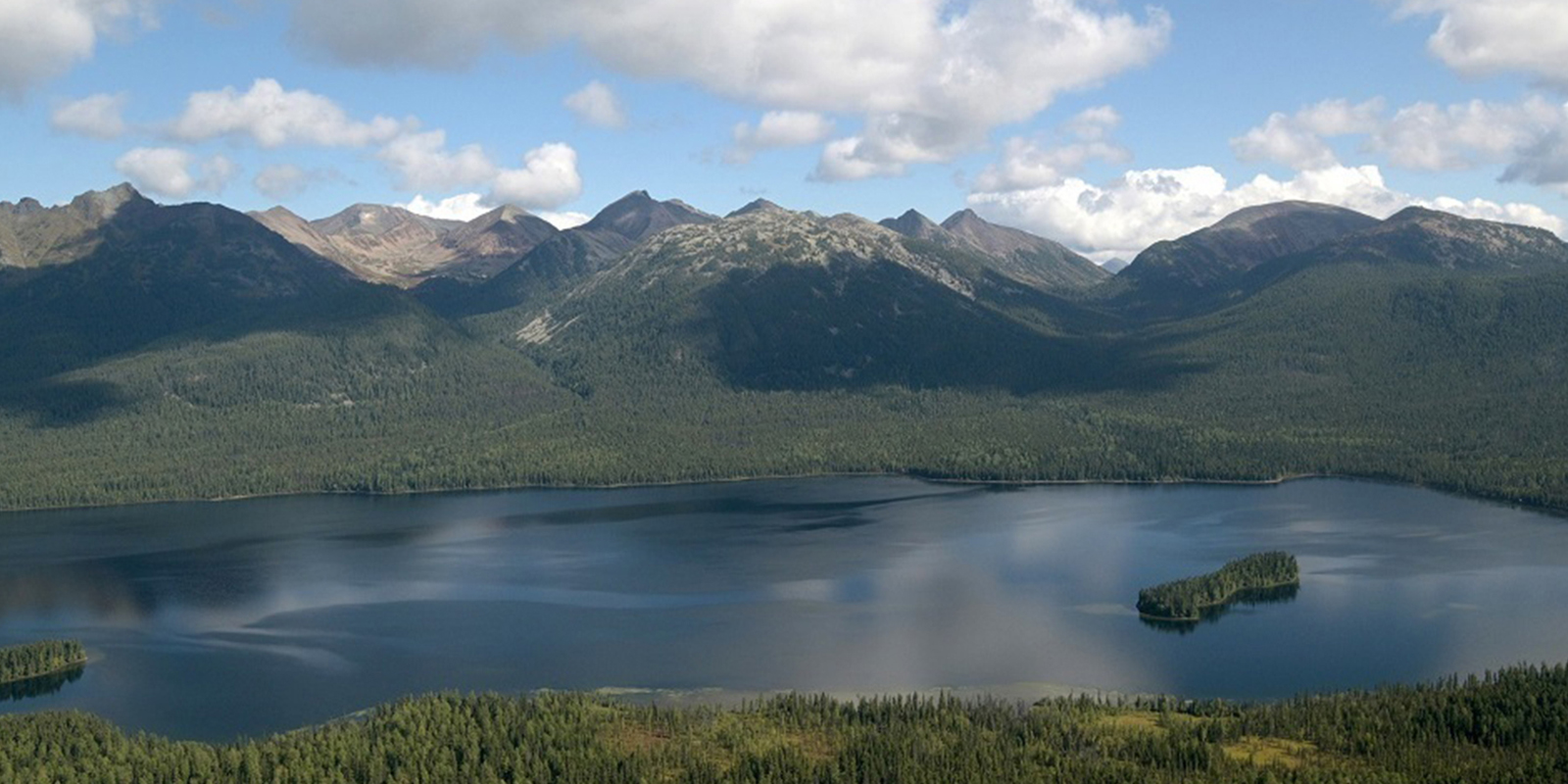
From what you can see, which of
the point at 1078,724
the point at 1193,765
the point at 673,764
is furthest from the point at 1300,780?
the point at 673,764

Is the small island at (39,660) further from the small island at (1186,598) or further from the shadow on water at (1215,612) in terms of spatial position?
the small island at (1186,598)

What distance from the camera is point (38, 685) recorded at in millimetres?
165000

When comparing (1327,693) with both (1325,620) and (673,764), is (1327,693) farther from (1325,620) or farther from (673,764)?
(673,764)

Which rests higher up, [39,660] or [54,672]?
[39,660]

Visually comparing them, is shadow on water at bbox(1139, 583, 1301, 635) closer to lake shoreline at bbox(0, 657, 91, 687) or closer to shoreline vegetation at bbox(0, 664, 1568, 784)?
shoreline vegetation at bbox(0, 664, 1568, 784)

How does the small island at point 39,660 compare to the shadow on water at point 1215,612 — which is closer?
the small island at point 39,660

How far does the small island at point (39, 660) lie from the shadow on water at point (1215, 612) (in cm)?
12702

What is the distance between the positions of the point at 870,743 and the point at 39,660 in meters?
102

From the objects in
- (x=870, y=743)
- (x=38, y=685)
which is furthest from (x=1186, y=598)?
(x=38, y=685)

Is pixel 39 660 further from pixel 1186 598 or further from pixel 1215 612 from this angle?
pixel 1215 612

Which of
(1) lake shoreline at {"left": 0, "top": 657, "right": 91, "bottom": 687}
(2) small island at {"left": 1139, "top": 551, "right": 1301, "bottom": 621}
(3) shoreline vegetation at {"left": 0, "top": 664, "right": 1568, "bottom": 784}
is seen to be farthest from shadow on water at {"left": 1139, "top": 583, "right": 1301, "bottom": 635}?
(1) lake shoreline at {"left": 0, "top": 657, "right": 91, "bottom": 687}

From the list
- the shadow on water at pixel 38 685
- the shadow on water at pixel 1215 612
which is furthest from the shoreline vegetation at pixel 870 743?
the shadow on water at pixel 1215 612

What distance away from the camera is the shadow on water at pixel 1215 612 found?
598 ft

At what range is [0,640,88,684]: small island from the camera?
16738 cm
